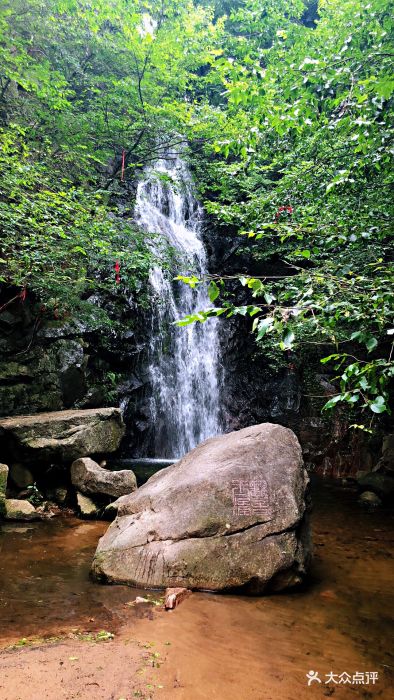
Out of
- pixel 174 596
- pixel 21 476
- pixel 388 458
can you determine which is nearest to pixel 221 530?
pixel 174 596

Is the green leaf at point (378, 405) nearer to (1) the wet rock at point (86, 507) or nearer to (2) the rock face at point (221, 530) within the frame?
(2) the rock face at point (221, 530)

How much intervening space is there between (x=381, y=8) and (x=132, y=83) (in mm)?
7520

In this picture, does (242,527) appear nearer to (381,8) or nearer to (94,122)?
(381,8)

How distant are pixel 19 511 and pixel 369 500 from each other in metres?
Result: 7.34

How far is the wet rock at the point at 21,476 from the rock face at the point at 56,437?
19 cm

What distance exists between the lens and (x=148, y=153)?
1173 cm

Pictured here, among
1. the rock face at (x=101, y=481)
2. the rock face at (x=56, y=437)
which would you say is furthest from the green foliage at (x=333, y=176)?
the rock face at (x=56, y=437)

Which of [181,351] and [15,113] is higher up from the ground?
[15,113]

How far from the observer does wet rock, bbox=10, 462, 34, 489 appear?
26.5 feet

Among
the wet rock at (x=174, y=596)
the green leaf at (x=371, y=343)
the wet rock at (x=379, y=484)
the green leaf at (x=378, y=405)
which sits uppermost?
the green leaf at (x=371, y=343)

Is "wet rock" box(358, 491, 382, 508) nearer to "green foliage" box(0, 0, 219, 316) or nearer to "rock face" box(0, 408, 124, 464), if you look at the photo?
"rock face" box(0, 408, 124, 464)

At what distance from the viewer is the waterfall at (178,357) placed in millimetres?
13922

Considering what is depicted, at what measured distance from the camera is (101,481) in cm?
757

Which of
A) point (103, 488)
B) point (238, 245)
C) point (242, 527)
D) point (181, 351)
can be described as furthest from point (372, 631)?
point (238, 245)
